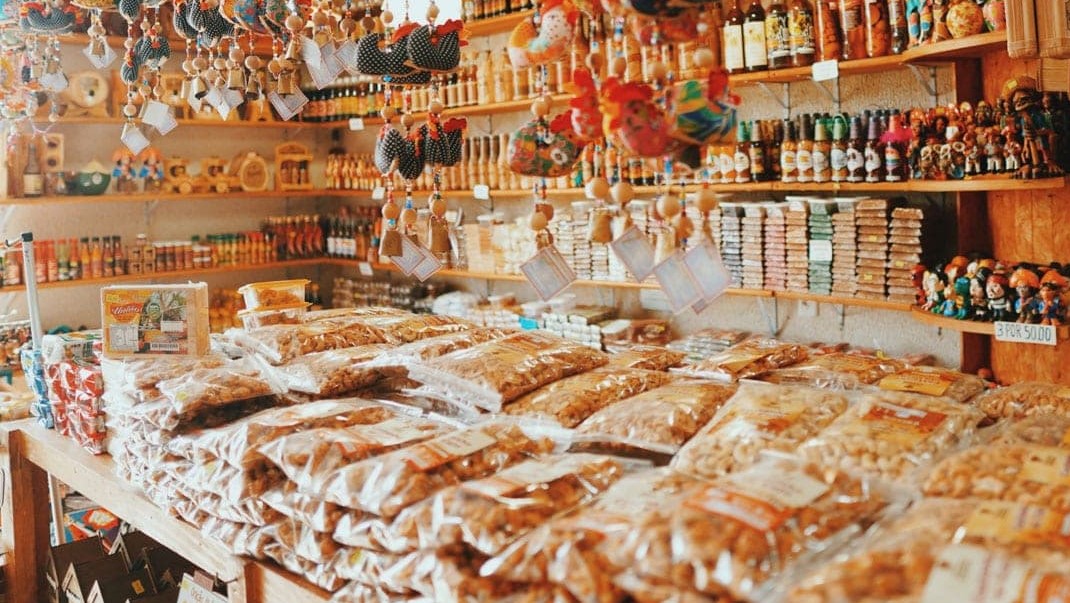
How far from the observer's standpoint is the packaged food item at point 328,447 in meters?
1.37

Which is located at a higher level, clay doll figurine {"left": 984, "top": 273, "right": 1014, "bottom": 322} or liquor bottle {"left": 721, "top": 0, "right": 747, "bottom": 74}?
liquor bottle {"left": 721, "top": 0, "right": 747, "bottom": 74}

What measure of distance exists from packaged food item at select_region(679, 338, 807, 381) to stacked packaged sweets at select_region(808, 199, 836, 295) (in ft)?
4.80

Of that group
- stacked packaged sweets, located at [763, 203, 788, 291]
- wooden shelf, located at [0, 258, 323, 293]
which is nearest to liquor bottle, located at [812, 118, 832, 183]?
stacked packaged sweets, located at [763, 203, 788, 291]

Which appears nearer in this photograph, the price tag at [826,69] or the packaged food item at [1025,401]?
the packaged food item at [1025,401]

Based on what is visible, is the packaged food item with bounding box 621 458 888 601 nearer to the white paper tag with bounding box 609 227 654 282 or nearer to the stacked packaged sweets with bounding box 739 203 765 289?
the white paper tag with bounding box 609 227 654 282

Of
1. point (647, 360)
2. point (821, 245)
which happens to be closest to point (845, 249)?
point (821, 245)

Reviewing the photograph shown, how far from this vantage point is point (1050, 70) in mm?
2836

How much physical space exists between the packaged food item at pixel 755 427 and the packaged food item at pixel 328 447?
1.40 ft

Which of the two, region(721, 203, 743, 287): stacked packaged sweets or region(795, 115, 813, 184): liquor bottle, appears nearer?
region(795, 115, 813, 184): liquor bottle

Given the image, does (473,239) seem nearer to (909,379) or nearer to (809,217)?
(809,217)

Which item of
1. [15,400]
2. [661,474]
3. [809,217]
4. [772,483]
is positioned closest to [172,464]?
[661,474]

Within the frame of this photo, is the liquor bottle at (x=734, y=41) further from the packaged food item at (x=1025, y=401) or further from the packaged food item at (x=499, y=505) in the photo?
the packaged food item at (x=499, y=505)

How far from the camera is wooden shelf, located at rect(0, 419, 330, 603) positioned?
153 centimetres

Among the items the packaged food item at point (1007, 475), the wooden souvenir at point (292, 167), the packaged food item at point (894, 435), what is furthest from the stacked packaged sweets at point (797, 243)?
the wooden souvenir at point (292, 167)
